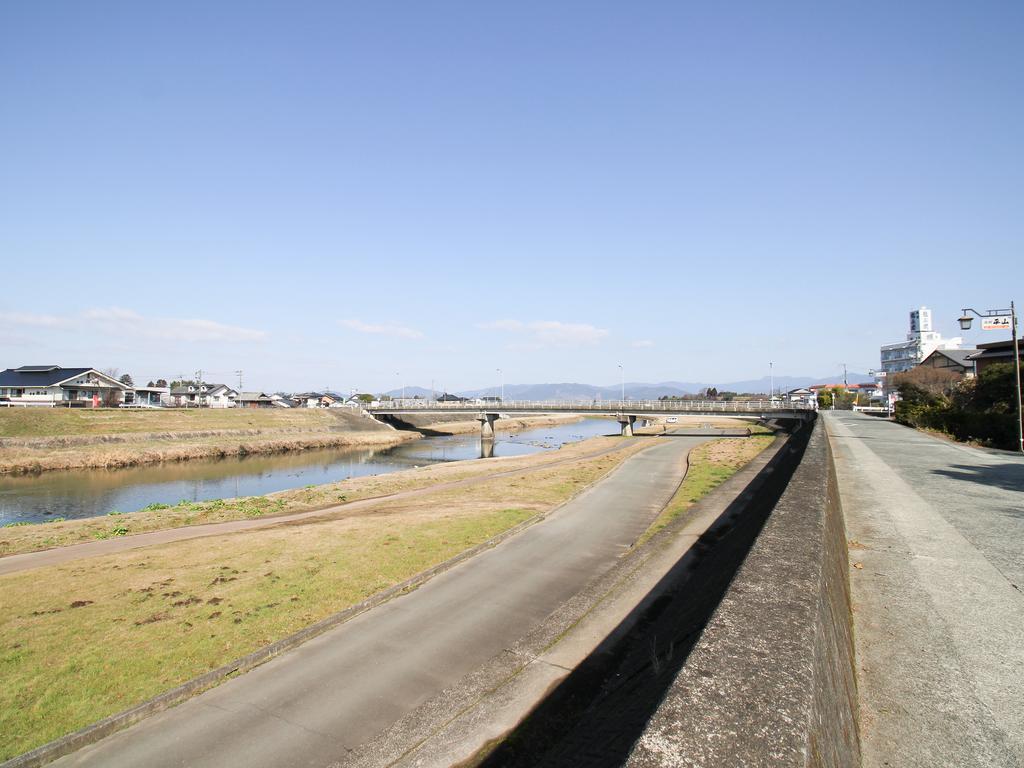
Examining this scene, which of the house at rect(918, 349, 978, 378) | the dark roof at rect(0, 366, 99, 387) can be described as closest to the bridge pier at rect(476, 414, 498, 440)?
the dark roof at rect(0, 366, 99, 387)

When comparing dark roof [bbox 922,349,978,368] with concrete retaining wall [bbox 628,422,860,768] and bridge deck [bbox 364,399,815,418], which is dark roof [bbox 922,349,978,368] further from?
concrete retaining wall [bbox 628,422,860,768]

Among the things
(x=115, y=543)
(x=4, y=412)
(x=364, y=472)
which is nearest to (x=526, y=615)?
(x=115, y=543)

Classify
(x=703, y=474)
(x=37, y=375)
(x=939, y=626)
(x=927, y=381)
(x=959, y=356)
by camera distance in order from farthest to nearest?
(x=959, y=356) < (x=37, y=375) < (x=927, y=381) < (x=703, y=474) < (x=939, y=626)

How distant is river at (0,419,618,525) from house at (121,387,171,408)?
50.9m

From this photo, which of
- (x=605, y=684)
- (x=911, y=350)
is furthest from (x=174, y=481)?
(x=911, y=350)

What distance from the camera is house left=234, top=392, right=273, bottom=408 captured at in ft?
402

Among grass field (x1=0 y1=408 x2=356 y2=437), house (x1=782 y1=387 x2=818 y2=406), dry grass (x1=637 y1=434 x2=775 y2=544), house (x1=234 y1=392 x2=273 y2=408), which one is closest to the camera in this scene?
dry grass (x1=637 y1=434 x2=775 y2=544)

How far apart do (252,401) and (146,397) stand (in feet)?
73.7

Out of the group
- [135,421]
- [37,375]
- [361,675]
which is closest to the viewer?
[361,675]

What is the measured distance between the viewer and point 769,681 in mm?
3322

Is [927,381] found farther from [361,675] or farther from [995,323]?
[361,675]

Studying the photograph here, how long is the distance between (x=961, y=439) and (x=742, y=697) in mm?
39491

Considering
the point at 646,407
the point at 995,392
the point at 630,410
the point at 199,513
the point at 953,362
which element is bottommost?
the point at 199,513

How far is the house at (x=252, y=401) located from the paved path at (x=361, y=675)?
403 feet
